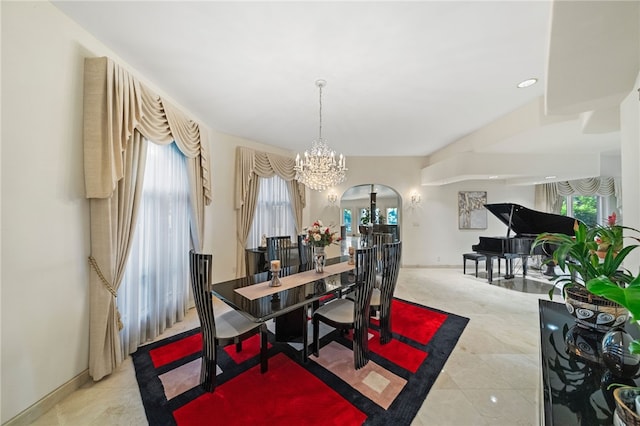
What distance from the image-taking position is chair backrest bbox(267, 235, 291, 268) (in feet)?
11.0

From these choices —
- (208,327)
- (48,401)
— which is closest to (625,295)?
(208,327)

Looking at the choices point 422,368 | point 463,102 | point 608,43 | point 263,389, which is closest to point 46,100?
point 263,389

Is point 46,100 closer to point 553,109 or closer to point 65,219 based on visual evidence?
point 65,219

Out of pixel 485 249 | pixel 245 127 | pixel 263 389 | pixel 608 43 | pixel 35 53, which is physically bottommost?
pixel 263 389

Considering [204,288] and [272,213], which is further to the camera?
[272,213]

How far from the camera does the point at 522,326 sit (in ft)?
10.1

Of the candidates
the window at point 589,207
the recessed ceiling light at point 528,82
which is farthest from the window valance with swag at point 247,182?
the window at point 589,207

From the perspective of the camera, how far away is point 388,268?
8.35ft

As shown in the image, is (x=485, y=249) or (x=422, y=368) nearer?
(x=422, y=368)

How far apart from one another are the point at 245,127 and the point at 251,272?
2.69 m

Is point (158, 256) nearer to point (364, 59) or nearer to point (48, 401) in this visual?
point (48, 401)

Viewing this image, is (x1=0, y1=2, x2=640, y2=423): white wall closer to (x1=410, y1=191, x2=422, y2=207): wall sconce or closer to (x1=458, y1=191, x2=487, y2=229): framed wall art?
(x1=410, y1=191, x2=422, y2=207): wall sconce

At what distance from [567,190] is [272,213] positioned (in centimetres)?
770

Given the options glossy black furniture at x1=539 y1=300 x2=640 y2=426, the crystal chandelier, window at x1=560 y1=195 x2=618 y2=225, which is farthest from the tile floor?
window at x1=560 y1=195 x2=618 y2=225
